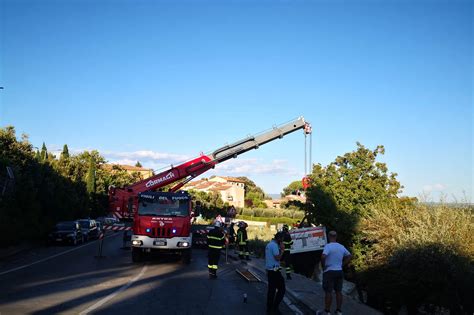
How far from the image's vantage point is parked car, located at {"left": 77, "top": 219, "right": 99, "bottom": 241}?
31209mm

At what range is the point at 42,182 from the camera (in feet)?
104

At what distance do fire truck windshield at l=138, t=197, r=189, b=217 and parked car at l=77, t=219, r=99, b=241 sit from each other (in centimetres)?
1422

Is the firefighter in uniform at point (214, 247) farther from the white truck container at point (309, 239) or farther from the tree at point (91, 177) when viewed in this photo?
the tree at point (91, 177)

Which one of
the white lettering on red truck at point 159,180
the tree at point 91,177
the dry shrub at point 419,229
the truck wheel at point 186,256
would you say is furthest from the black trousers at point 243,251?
the tree at point 91,177

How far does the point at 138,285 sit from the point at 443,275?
8.01 metres

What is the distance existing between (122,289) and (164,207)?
6770 mm

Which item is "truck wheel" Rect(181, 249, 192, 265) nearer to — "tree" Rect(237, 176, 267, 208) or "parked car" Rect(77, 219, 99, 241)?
"parked car" Rect(77, 219, 99, 241)

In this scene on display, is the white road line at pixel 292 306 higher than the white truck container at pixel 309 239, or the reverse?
the white truck container at pixel 309 239

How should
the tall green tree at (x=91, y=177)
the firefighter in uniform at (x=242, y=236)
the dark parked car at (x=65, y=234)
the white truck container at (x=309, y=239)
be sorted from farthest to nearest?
the tall green tree at (x=91, y=177)
the dark parked car at (x=65, y=234)
the white truck container at (x=309, y=239)
the firefighter in uniform at (x=242, y=236)

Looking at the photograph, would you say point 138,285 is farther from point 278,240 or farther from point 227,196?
point 227,196

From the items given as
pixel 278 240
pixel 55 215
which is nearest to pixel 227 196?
pixel 55 215

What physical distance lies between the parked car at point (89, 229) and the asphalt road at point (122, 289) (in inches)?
568

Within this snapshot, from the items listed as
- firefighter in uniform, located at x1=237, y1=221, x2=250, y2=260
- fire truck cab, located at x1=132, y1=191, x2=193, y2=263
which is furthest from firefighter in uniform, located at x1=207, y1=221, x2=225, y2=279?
firefighter in uniform, located at x1=237, y1=221, x2=250, y2=260

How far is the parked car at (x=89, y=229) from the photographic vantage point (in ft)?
102
